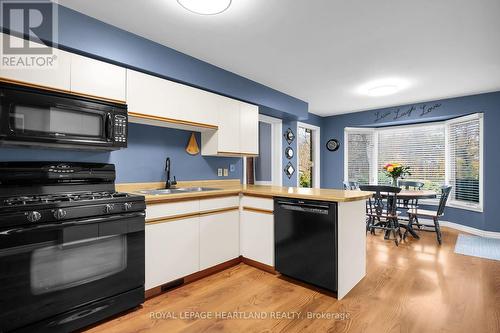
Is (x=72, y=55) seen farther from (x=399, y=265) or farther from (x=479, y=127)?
(x=479, y=127)

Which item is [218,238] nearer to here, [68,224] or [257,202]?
[257,202]

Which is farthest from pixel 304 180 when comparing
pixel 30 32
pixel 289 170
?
pixel 30 32

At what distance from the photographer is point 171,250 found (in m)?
2.31

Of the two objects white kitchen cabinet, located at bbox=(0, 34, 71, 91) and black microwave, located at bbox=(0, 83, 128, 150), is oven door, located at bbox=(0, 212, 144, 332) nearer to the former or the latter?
black microwave, located at bbox=(0, 83, 128, 150)

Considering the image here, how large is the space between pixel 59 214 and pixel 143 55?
5.39ft

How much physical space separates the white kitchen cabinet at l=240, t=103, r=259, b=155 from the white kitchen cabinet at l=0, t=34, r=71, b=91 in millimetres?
1936

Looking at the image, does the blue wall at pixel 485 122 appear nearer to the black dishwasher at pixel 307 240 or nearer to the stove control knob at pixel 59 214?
the black dishwasher at pixel 307 240

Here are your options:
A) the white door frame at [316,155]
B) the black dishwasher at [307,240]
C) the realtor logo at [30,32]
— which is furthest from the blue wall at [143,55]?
the white door frame at [316,155]

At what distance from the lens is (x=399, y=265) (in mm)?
2994

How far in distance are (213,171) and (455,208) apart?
15.6ft

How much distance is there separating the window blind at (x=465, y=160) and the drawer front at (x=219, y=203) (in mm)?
4537

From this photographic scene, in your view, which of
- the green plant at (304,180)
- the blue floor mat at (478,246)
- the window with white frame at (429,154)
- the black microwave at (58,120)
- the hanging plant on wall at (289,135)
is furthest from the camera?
the green plant at (304,180)

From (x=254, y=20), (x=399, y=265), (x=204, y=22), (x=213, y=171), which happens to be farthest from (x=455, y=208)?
(x=204, y=22)

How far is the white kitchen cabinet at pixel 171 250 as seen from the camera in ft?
7.14
